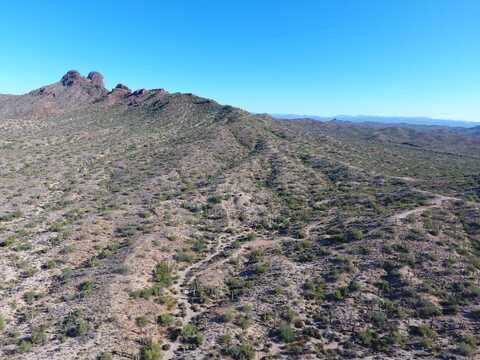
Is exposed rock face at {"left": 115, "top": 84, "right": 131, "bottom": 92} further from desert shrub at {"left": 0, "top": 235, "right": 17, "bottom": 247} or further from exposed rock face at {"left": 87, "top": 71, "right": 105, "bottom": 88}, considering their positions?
desert shrub at {"left": 0, "top": 235, "right": 17, "bottom": 247}

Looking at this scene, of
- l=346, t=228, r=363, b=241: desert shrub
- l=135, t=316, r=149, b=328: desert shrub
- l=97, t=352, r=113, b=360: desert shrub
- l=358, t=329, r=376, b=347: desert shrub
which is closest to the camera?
l=97, t=352, r=113, b=360: desert shrub

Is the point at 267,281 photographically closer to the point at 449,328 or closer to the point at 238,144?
the point at 449,328

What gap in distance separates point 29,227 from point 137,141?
136 ft

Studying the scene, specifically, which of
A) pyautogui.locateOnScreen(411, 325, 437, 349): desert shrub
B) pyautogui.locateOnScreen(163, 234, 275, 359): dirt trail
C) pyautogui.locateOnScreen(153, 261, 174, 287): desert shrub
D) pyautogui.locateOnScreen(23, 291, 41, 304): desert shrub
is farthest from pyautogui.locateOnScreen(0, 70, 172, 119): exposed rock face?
pyautogui.locateOnScreen(411, 325, 437, 349): desert shrub

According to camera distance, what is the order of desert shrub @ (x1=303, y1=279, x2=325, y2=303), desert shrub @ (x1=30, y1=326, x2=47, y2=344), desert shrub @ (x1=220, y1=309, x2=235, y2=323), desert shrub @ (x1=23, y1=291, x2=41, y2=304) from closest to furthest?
desert shrub @ (x1=30, y1=326, x2=47, y2=344) → desert shrub @ (x1=220, y1=309, x2=235, y2=323) → desert shrub @ (x1=23, y1=291, x2=41, y2=304) → desert shrub @ (x1=303, y1=279, x2=325, y2=303)

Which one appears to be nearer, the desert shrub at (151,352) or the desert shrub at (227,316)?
the desert shrub at (151,352)

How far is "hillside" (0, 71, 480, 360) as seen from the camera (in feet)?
49.1

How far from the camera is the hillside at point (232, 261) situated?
14977mm

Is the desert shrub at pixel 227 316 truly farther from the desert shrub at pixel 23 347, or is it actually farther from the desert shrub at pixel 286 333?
the desert shrub at pixel 23 347

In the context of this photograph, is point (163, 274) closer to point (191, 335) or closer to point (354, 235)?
point (191, 335)

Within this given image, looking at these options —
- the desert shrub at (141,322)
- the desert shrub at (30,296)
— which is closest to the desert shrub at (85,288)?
the desert shrub at (30,296)

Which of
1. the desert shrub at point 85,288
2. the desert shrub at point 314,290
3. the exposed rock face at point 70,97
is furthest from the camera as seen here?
the exposed rock face at point 70,97

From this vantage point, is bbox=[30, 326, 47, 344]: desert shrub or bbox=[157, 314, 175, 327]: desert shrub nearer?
bbox=[30, 326, 47, 344]: desert shrub

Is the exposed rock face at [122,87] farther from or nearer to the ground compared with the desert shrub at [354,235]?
farther from the ground
